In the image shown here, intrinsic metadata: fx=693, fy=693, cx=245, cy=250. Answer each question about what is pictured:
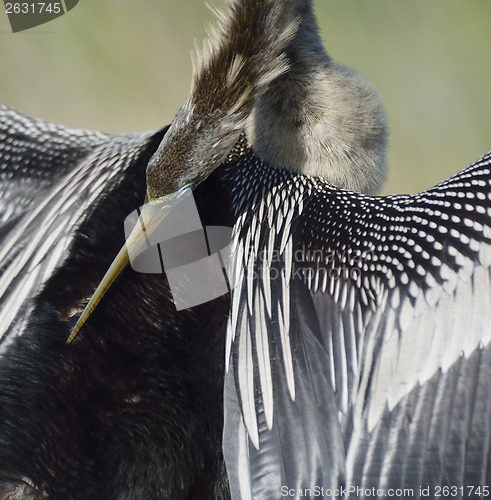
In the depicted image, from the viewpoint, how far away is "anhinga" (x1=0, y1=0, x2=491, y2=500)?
4.93 feet

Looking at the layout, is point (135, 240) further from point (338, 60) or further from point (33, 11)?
point (33, 11)

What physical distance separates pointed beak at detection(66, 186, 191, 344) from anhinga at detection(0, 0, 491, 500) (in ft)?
0.10

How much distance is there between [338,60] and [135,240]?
2.20 meters

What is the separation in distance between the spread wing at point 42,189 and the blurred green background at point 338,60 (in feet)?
5.16

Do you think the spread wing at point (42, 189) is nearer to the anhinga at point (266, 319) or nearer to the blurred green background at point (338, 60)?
the anhinga at point (266, 319)

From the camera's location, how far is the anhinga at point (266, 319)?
150 cm

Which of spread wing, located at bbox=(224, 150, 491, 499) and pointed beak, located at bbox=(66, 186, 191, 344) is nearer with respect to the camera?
spread wing, located at bbox=(224, 150, 491, 499)

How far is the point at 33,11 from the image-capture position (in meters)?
3.63

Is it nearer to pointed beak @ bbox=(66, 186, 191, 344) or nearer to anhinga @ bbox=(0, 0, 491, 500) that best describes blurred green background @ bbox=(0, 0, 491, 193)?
anhinga @ bbox=(0, 0, 491, 500)

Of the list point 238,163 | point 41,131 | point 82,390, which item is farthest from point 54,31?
point 82,390
